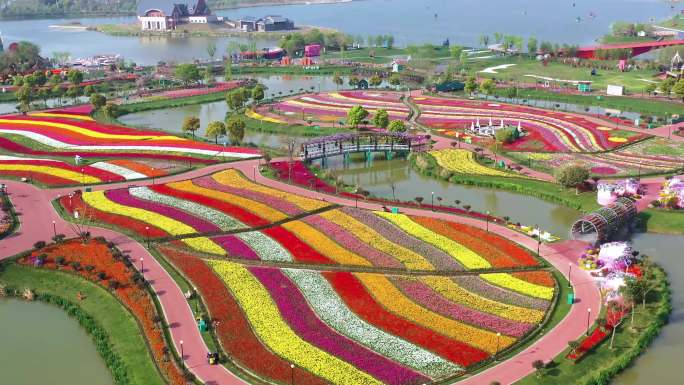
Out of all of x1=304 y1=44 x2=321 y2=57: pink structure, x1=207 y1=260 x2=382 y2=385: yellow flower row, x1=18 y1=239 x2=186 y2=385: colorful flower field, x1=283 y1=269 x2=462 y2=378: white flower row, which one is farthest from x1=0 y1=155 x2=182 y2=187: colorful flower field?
x1=304 y1=44 x2=321 y2=57: pink structure

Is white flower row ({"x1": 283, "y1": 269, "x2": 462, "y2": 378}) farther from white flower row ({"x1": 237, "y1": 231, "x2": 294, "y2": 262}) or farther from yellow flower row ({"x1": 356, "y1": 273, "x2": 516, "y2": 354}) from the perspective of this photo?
yellow flower row ({"x1": 356, "y1": 273, "x2": 516, "y2": 354})

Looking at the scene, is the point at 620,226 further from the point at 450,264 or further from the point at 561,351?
the point at 561,351

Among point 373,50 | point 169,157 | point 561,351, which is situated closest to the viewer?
point 561,351

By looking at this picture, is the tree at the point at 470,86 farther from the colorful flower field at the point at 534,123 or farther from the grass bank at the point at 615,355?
the grass bank at the point at 615,355

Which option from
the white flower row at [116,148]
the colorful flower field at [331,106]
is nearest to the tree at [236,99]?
the colorful flower field at [331,106]

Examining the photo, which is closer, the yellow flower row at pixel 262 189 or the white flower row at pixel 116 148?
the yellow flower row at pixel 262 189

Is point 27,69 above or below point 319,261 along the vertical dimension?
above

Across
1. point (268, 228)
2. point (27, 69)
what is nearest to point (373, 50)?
point (27, 69)
